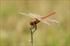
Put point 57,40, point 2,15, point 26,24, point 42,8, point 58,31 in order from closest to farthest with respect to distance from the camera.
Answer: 1. point 57,40
2. point 58,31
3. point 26,24
4. point 2,15
5. point 42,8

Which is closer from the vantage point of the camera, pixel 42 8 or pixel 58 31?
pixel 58 31

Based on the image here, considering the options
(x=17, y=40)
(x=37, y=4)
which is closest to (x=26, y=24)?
(x=17, y=40)

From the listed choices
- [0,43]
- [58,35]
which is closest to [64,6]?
[58,35]

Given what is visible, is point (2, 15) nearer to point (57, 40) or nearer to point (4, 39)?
point (4, 39)

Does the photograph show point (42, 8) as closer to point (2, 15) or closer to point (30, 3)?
point (30, 3)

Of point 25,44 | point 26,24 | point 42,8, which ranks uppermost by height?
point 42,8

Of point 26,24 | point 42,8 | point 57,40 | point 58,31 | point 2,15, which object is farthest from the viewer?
point 42,8

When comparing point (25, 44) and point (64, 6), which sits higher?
point (64, 6)
